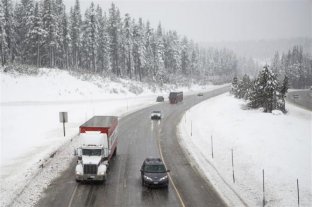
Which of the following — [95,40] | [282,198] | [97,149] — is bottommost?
[282,198]

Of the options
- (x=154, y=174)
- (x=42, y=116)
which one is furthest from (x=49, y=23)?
(x=154, y=174)

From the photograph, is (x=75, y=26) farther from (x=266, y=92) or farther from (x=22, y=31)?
(x=266, y=92)

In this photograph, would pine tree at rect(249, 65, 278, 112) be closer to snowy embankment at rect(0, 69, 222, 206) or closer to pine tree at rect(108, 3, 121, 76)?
snowy embankment at rect(0, 69, 222, 206)

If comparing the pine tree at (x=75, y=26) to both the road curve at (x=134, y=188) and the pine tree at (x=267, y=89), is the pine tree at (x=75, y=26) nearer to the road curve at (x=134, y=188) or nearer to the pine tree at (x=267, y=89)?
the pine tree at (x=267, y=89)

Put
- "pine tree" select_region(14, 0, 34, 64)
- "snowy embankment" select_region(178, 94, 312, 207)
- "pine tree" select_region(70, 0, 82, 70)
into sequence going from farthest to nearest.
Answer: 1. "pine tree" select_region(70, 0, 82, 70)
2. "pine tree" select_region(14, 0, 34, 64)
3. "snowy embankment" select_region(178, 94, 312, 207)

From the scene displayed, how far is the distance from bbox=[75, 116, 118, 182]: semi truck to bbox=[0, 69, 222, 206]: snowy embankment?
3.02 metres

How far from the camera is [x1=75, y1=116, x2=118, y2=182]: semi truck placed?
2492 cm

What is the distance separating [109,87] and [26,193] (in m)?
61.8

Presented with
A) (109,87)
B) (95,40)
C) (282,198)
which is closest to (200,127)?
(282,198)

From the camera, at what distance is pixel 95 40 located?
98125mm

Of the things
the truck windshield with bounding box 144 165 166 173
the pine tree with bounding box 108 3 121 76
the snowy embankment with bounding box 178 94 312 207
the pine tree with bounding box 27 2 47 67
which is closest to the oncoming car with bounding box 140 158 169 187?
the truck windshield with bounding box 144 165 166 173

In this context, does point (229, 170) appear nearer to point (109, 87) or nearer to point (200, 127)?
point (200, 127)

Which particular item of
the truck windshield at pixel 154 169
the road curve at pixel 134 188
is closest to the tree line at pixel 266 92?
the road curve at pixel 134 188

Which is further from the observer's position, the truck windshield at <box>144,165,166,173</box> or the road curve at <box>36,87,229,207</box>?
the truck windshield at <box>144,165,166,173</box>
